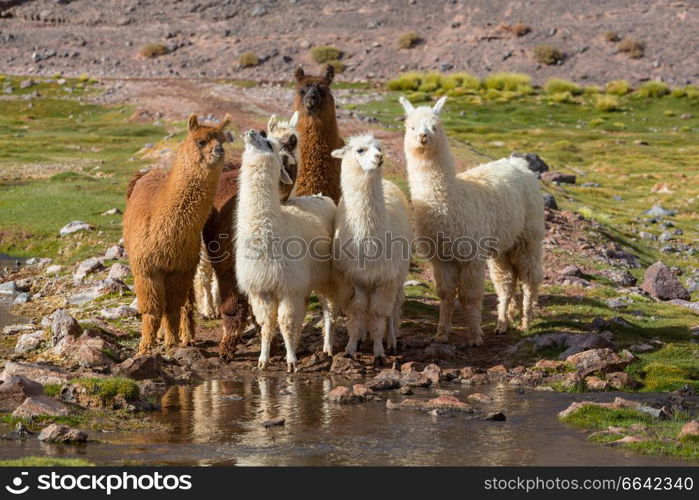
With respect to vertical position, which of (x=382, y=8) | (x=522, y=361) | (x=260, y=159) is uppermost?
(x=382, y=8)

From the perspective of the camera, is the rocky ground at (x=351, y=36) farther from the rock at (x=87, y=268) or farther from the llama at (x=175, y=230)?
the llama at (x=175, y=230)

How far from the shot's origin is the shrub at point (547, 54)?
58.0 meters

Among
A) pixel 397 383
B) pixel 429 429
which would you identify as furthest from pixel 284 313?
pixel 429 429

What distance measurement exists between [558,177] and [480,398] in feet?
68.3

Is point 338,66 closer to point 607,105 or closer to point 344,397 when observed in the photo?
point 607,105

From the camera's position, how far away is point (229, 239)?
12016mm

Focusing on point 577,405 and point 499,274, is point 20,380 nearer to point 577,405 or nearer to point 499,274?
point 577,405

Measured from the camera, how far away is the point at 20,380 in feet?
29.2

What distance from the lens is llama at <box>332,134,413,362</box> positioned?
11.0m

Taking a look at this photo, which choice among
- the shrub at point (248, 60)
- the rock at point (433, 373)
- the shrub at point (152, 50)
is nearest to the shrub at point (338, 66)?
the shrub at point (248, 60)

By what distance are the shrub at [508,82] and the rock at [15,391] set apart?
47044 mm

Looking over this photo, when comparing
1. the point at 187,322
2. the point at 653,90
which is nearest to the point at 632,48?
the point at 653,90

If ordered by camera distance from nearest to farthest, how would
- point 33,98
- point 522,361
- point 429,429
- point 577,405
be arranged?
point 429,429
point 577,405
point 522,361
point 33,98
